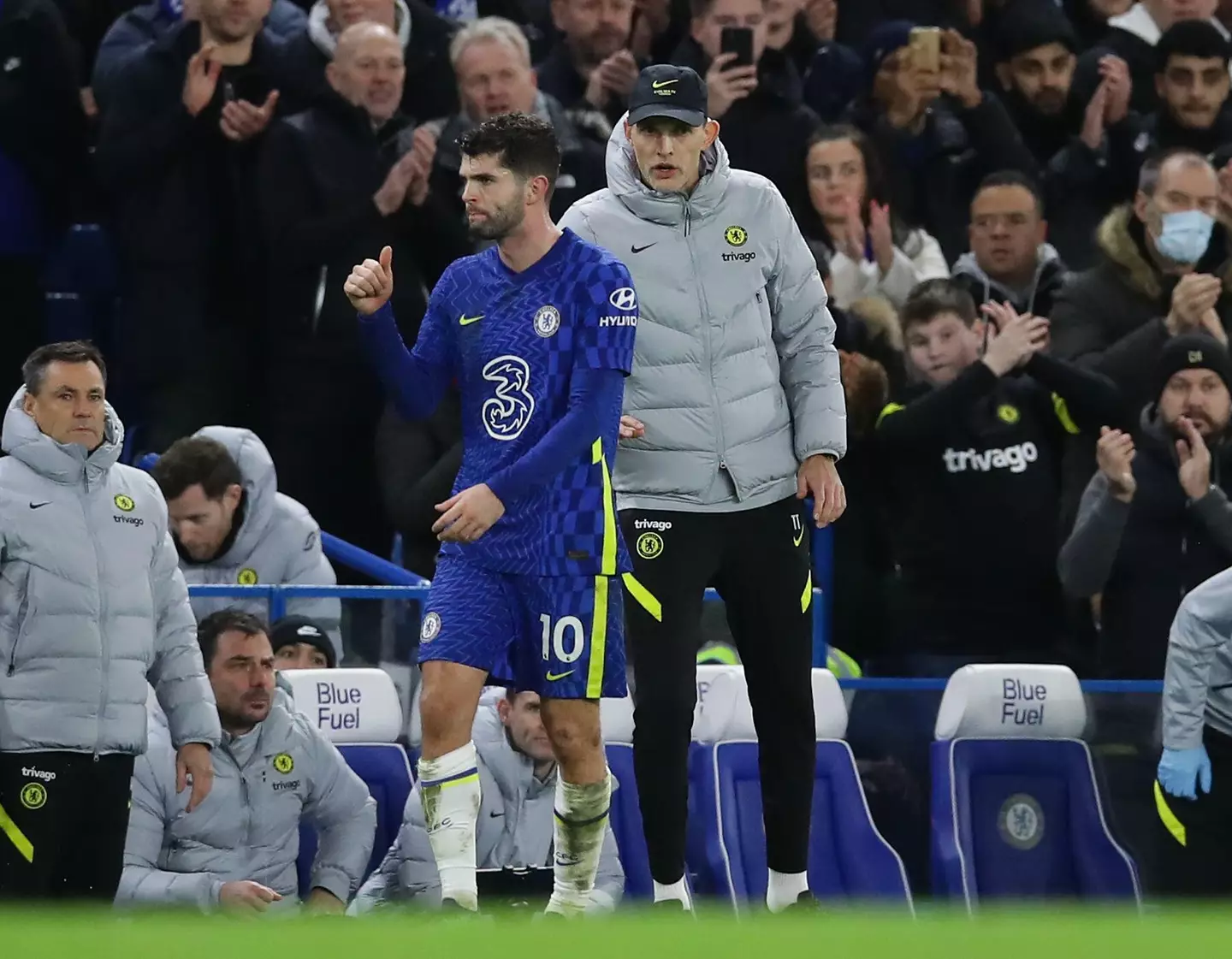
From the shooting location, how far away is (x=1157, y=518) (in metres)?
10.9

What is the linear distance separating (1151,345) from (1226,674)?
216 cm

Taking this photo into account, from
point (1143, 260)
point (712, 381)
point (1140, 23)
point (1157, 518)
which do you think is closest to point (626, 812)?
point (712, 381)

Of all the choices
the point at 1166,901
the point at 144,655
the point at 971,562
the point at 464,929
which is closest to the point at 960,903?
the point at 1166,901

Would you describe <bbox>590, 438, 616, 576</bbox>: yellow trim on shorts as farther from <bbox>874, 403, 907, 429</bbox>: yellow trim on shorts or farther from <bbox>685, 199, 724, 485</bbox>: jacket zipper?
<bbox>874, 403, 907, 429</bbox>: yellow trim on shorts

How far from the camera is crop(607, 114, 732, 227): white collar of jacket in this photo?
7594mm

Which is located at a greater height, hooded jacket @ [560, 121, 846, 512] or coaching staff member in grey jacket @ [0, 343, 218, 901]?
hooded jacket @ [560, 121, 846, 512]

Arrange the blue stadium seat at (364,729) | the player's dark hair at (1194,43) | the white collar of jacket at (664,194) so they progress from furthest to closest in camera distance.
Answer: the player's dark hair at (1194,43) → the blue stadium seat at (364,729) → the white collar of jacket at (664,194)

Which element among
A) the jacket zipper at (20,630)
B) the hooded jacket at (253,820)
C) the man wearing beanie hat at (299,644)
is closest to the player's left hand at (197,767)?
the hooded jacket at (253,820)

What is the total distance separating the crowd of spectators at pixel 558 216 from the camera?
428 inches

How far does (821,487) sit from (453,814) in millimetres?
1514

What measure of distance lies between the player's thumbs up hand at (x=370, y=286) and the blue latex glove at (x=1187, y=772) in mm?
4031

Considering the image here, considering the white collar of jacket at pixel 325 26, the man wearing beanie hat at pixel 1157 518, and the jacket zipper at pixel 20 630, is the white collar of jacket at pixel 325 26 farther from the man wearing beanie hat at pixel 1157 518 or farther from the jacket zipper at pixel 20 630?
the jacket zipper at pixel 20 630

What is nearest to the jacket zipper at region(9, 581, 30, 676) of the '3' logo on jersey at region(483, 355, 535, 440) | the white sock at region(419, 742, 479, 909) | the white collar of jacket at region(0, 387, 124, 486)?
the white collar of jacket at region(0, 387, 124, 486)

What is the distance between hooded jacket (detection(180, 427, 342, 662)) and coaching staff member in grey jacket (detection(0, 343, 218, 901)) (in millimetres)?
1612
